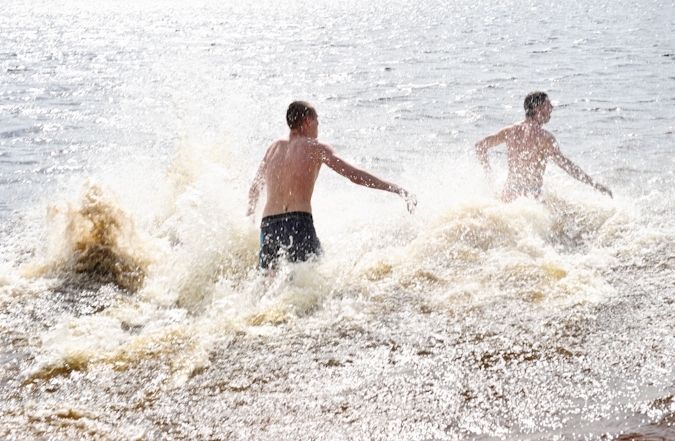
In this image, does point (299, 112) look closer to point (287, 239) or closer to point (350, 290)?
point (287, 239)

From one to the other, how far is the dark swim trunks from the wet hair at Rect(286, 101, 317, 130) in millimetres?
838

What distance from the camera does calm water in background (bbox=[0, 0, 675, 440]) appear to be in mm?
4137

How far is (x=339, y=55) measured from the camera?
24594 millimetres

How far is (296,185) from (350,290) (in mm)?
1081

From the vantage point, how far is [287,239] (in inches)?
245

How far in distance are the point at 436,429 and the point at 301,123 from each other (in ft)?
10.8

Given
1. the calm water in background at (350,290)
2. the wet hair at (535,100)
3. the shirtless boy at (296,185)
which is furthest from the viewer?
the wet hair at (535,100)

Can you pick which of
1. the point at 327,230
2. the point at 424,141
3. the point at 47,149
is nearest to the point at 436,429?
the point at 327,230

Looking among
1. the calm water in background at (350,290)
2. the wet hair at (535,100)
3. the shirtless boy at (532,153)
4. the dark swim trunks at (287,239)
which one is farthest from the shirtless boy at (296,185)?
the wet hair at (535,100)

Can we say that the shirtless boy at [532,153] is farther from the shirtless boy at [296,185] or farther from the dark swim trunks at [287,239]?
the dark swim trunks at [287,239]

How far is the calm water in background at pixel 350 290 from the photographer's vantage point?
414cm

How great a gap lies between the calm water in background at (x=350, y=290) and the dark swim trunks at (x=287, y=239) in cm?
20

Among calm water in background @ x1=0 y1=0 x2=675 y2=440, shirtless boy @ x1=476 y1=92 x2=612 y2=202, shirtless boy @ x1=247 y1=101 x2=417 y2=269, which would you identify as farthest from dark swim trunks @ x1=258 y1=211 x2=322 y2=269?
shirtless boy @ x1=476 y1=92 x2=612 y2=202

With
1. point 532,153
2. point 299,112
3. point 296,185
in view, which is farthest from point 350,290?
point 532,153
